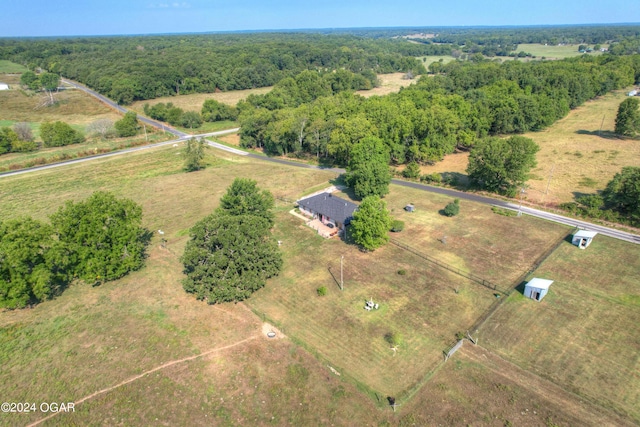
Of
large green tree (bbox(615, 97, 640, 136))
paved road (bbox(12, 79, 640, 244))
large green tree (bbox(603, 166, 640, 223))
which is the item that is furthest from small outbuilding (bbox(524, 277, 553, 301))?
large green tree (bbox(615, 97, 640, 136))

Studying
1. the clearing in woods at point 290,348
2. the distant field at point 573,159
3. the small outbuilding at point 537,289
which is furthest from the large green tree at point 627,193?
the small outbuilding at point 537,289

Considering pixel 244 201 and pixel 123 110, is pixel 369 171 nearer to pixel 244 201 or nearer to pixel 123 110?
pixel 244 201

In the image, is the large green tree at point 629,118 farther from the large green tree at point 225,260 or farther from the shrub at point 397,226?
the large green tree at point 225,260

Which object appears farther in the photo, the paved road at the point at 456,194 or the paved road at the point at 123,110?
the paved road at the point at 123,110

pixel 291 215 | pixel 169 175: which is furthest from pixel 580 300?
pixel 169 175

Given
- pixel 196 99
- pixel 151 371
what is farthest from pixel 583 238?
pixel 196 99

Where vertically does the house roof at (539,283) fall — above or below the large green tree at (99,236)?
below

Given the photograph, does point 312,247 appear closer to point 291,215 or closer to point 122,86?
point 291,215
